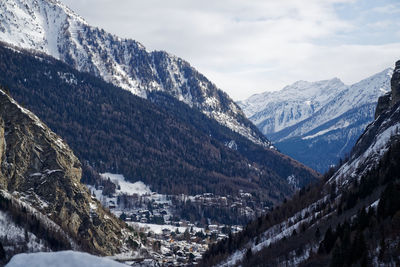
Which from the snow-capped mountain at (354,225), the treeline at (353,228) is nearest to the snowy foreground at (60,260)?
the treeline at (353,228)

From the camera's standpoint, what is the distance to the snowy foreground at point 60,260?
31.9 m

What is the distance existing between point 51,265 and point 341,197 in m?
154

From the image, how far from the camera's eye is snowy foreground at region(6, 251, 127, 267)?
3191cm

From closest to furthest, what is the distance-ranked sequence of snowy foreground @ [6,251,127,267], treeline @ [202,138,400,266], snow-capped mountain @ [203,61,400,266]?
snowy foreground @ [6,251,127,267], treeline @ [202,138,400,266], snow-capped mountain @ [203,61,400,266]

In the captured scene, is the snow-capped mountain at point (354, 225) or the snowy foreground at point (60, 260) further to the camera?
the snow-capped mountain at point (354, 225)

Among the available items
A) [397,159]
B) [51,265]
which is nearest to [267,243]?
[397,159]

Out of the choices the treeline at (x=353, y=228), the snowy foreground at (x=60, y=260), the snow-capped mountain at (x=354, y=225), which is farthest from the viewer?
the snow-capped mountain at (x=354, y=225)

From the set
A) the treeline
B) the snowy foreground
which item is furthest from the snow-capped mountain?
the snowy foreground

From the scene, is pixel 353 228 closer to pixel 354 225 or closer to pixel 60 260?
pixel 354 225

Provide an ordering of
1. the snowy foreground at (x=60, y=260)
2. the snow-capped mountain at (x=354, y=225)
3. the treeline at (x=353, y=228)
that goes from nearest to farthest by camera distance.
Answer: the snowy foreground at (x=60, y=260) < the treeline at (x=353, y=228) < the snow-capped mountain at (x=354, y=225)

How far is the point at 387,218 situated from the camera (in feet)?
411

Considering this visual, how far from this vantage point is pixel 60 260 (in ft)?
106

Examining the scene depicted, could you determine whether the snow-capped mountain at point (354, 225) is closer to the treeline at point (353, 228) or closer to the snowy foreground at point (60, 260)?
the treeline at point (353, 228)

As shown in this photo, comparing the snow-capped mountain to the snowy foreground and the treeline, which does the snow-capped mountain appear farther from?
the snowy foreground
